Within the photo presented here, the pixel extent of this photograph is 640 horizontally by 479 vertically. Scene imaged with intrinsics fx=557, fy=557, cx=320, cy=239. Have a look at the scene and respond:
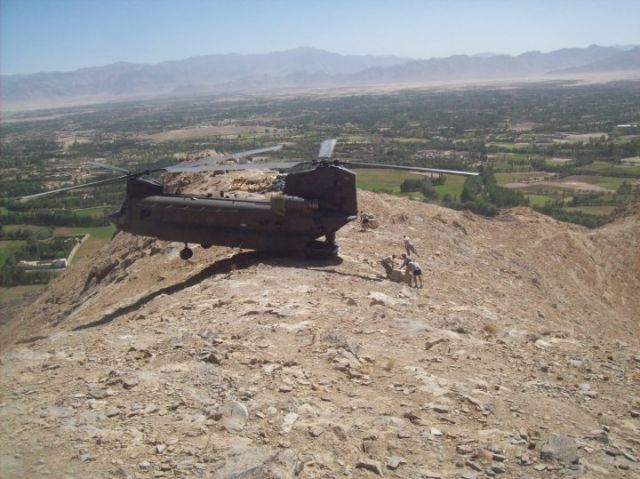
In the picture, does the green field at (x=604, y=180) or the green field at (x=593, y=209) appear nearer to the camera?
the green field at (x=593, y=209)

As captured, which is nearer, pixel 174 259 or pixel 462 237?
pixel 174 259

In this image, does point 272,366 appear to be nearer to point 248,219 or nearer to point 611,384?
point 611,384

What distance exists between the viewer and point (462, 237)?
27219 mm

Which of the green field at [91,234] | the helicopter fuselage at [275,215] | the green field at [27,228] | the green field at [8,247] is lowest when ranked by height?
the green field at [8,247]

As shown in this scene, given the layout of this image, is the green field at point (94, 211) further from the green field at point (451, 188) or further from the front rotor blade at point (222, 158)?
the front rotor blade at point (222, 158)

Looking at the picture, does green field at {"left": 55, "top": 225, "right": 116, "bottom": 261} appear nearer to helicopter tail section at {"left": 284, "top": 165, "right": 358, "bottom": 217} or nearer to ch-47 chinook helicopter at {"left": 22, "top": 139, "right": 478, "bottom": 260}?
ch-47 chinook helicopter at {"left": 22, "top": 139, "right": 478, "bottom": 260}

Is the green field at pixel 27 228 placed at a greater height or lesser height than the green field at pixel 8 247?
greater

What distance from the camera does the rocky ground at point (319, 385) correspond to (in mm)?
8328

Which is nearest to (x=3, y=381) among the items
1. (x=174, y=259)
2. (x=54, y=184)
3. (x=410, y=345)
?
(x=410, y=345)

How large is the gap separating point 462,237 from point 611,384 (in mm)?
16078

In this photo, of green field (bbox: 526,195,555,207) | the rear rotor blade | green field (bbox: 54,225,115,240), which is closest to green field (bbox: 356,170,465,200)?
green field (bbox: 526,195,555,207)

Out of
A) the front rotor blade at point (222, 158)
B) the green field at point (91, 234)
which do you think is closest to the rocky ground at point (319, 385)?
the front rotor blade at point (222, 158)

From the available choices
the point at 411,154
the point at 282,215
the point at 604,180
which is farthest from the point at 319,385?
the point at 411,154

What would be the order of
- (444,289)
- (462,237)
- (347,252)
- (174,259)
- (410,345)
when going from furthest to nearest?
(462,237) → (174,259) → (347,252) → (444,289) → (410,345)
